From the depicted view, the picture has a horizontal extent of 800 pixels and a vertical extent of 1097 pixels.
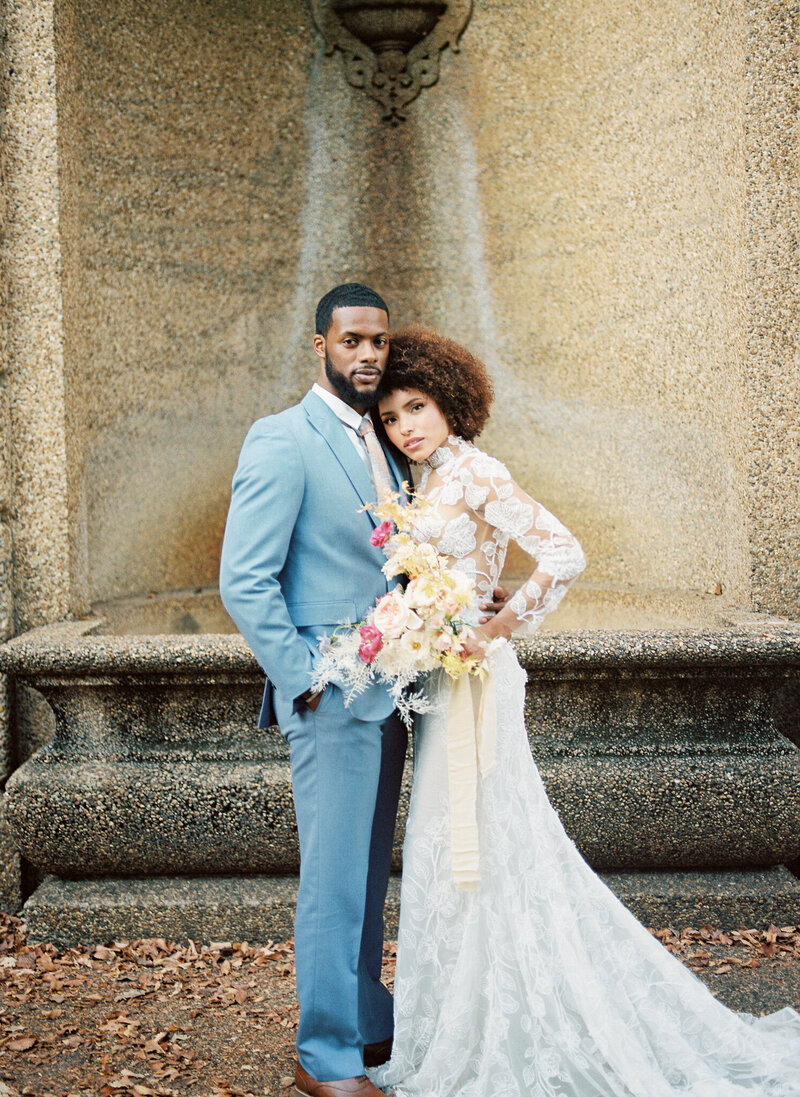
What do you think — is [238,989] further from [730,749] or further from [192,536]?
[192,536]

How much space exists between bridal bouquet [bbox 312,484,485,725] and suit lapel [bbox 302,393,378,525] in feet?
0.54

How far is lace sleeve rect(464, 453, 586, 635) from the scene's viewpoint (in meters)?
2.46

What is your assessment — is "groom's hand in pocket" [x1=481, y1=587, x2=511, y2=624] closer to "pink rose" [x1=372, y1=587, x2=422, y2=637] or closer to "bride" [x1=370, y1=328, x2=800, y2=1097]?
"bride" [x1=370, y1=328, x2=800, y2=1097]

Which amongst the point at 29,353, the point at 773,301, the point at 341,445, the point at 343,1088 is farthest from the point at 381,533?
the point at 773,301

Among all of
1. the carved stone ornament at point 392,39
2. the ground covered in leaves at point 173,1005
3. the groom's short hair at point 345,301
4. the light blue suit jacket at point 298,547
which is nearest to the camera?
the light blue suit jacket at point 298,547

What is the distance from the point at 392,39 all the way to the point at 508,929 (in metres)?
5.03

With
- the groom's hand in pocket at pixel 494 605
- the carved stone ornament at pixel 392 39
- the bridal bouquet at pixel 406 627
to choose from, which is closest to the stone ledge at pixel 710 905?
the groom's hand in pocket at pixel 494 605

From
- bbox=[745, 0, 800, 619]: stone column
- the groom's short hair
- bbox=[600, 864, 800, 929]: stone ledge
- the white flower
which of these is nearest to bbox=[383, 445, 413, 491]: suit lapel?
the groom's short hair

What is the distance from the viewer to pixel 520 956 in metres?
2.46

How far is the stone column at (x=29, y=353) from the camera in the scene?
158 inches

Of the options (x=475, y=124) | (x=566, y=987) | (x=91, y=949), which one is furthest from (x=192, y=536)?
(x=566, y=987)

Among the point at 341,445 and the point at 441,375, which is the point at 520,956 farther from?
the point at 441,375

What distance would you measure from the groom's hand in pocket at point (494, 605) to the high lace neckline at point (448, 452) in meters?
0.37

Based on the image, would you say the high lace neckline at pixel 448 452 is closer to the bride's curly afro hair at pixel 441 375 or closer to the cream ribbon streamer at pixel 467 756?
the bride's curly afro hair at pixel 441 375
